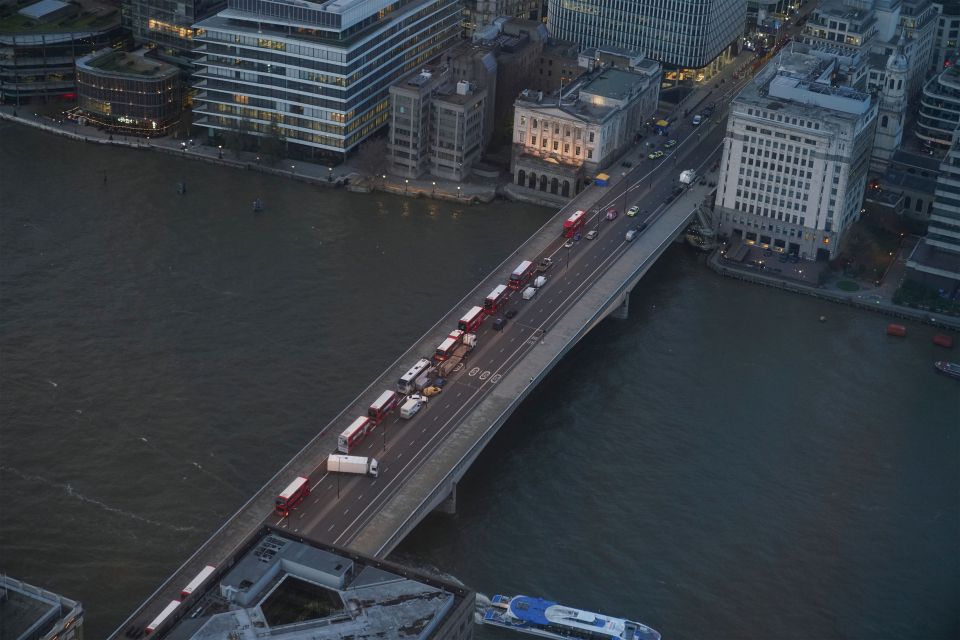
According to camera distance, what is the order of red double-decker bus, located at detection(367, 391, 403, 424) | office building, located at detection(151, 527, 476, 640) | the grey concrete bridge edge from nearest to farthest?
1. office building, located at detection(151, 527, 476, 640)
2. the grey concrete bridge edge
3. red double-decker bus, located at detection(367, 391, 403, 424)

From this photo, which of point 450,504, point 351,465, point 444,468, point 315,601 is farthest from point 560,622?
point 315,601

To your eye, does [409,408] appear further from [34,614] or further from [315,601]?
[34,614]

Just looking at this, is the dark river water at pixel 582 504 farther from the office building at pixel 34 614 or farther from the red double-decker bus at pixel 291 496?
the office building at pixel 34 614

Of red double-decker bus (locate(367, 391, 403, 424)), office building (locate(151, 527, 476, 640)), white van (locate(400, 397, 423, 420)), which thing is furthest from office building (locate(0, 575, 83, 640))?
white van (locate(400, 397, 423, 420))

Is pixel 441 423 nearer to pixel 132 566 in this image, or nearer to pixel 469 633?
pixel 132 566

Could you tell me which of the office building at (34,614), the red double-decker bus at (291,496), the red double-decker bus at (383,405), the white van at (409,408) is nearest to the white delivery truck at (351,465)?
the red double-decker bus at (291,496)

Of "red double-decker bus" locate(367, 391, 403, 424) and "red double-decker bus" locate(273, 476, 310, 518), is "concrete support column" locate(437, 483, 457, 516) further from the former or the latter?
"red double-decker bus" locate(273, 476, 310, 518)

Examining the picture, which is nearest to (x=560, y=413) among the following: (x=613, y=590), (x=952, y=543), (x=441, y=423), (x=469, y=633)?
(x=441, y=423)
